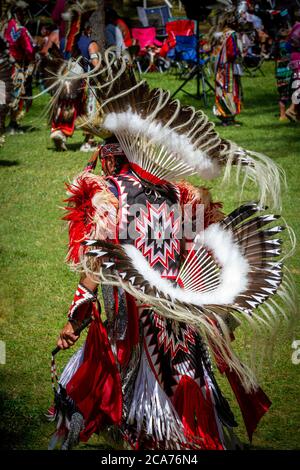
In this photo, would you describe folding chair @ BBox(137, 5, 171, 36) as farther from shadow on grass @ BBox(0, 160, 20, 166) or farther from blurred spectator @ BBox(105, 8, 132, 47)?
shadow on grass @ BBox(0, 160, 20, 166)

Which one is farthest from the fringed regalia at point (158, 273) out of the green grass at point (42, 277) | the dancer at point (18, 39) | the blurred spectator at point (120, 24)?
the blurred spectator at point (120, 24)

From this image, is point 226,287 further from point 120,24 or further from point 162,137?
point 120,24

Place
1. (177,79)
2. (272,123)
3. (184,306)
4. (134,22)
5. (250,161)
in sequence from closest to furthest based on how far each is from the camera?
(184,306) → (250,161) → (272,123) → (177,79) → (134,22)

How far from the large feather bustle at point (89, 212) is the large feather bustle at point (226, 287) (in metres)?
0.07

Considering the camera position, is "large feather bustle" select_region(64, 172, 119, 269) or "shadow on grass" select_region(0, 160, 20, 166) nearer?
"large feather bustle" select_region(64, 172, 119, 269)

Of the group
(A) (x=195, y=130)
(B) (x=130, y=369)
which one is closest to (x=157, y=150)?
(A) (x=195, y=130)

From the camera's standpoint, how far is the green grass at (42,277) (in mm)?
3996

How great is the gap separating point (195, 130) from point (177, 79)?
45.2 feet

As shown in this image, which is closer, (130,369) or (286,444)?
(130,369)

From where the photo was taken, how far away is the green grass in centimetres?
400

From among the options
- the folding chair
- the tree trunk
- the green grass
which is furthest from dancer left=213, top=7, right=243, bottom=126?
the folding chair

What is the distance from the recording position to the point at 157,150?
333 centimetres

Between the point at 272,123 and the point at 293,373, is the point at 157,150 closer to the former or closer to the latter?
the point at 293,373

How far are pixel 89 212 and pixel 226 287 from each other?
2.25 feet
